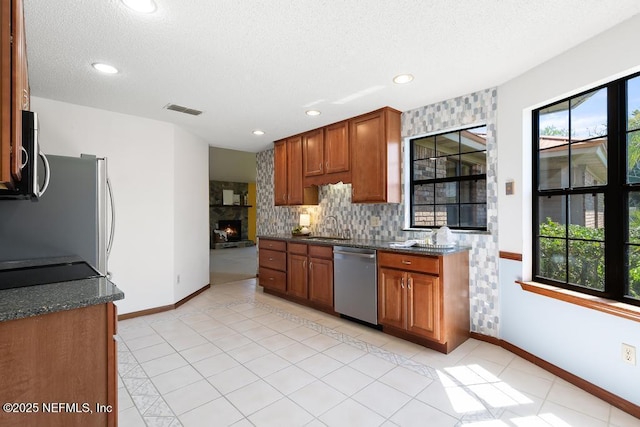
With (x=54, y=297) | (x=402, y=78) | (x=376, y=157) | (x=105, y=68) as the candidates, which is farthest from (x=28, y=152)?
(x=376, y=157)

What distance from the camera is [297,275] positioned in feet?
13.8

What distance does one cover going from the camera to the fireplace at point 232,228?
12.3 meters

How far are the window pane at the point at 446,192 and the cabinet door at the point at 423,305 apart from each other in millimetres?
1024

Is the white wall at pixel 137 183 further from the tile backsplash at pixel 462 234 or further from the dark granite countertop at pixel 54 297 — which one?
the dark granite countertop at pixel 54 297

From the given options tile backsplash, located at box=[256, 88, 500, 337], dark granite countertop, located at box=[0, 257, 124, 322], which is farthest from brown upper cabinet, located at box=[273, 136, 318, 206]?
dark granite countertop, located at box=[0, 257, 124, 322]

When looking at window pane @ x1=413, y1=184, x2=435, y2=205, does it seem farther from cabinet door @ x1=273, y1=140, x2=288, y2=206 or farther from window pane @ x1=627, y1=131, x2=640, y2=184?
cabinet door @ x1=273, y1=140, x2=288, y2=206

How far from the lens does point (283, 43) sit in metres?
2.17

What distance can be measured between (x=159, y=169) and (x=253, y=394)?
3006 mm

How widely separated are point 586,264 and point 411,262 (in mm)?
1279

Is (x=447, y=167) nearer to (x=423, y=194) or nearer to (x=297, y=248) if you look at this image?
(x=423, y=194)

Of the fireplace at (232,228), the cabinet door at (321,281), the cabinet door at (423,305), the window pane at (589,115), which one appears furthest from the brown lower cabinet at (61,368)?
the fireplace at (232,228)

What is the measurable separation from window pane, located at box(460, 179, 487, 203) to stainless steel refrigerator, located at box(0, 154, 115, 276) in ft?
10.8

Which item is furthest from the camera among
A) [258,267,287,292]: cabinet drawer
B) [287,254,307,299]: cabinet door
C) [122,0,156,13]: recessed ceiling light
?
[258,267,287,292]: cabinet drawer

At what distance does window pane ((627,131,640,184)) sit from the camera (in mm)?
2023
